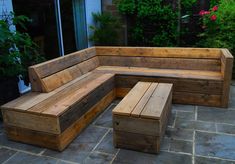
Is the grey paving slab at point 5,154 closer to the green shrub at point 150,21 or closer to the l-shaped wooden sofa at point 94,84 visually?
the l-shaped wooden sofa at point 94,84

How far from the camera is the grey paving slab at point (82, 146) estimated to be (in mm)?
2263

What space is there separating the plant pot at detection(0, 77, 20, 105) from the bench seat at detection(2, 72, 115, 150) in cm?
46

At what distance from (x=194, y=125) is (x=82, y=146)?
4.28ft

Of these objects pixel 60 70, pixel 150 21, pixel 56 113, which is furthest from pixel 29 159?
pixel 150 21

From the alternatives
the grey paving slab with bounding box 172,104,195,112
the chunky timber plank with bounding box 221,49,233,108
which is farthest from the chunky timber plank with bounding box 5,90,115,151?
the chunky timber plank with bounding box 221,49,233,108

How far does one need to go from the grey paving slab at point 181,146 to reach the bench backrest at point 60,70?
1.51 meters

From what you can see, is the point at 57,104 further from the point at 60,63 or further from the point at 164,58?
the point at 164,58

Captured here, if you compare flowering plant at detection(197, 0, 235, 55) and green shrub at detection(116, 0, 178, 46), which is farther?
green shrub at detection(116, 0, 178, 46)

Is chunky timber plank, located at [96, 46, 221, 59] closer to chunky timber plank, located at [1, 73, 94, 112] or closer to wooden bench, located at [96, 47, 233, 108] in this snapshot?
wooden bench, located at [96, 47, 233, 108]

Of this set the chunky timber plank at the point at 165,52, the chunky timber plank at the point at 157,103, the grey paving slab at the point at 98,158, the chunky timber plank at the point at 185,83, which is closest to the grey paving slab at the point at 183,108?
the chunky timber plank at the point at 185,83

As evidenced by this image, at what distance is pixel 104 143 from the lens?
8.13 ft

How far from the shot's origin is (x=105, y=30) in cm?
529

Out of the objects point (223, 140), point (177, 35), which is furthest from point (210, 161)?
point (177, 35)

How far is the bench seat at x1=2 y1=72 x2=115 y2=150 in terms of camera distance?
89.3 inches
